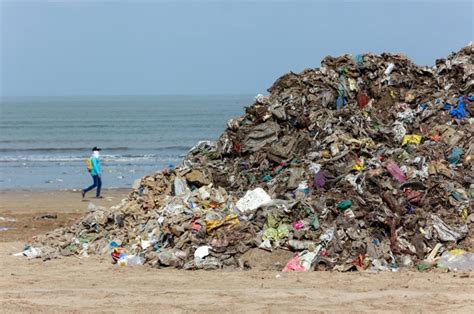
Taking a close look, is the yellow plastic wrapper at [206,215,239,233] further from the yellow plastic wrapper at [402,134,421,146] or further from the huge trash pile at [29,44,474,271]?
the yellow plastic wrapper at [402,134,421,146]

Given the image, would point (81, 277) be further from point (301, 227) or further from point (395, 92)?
point (395, 92)

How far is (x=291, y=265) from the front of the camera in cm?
1056

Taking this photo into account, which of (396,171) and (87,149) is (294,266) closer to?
(396,171)

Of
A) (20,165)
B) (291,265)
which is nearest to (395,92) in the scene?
(291,265)

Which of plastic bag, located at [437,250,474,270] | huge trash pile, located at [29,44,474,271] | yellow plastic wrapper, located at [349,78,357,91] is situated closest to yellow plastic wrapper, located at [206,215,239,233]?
huge trash pile, located at [29,44,474,271]

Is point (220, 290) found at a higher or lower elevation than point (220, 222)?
lower

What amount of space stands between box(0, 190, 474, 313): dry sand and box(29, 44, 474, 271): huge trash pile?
525mm

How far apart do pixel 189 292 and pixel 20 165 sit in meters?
26.7

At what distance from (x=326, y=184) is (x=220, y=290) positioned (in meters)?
2.89

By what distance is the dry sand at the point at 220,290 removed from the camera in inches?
348

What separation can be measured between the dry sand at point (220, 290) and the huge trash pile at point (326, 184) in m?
0.53

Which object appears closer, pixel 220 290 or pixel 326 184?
pixel 220 290

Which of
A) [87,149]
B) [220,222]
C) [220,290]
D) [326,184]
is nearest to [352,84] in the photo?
[326,184]

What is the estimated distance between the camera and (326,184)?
11.6 meters
